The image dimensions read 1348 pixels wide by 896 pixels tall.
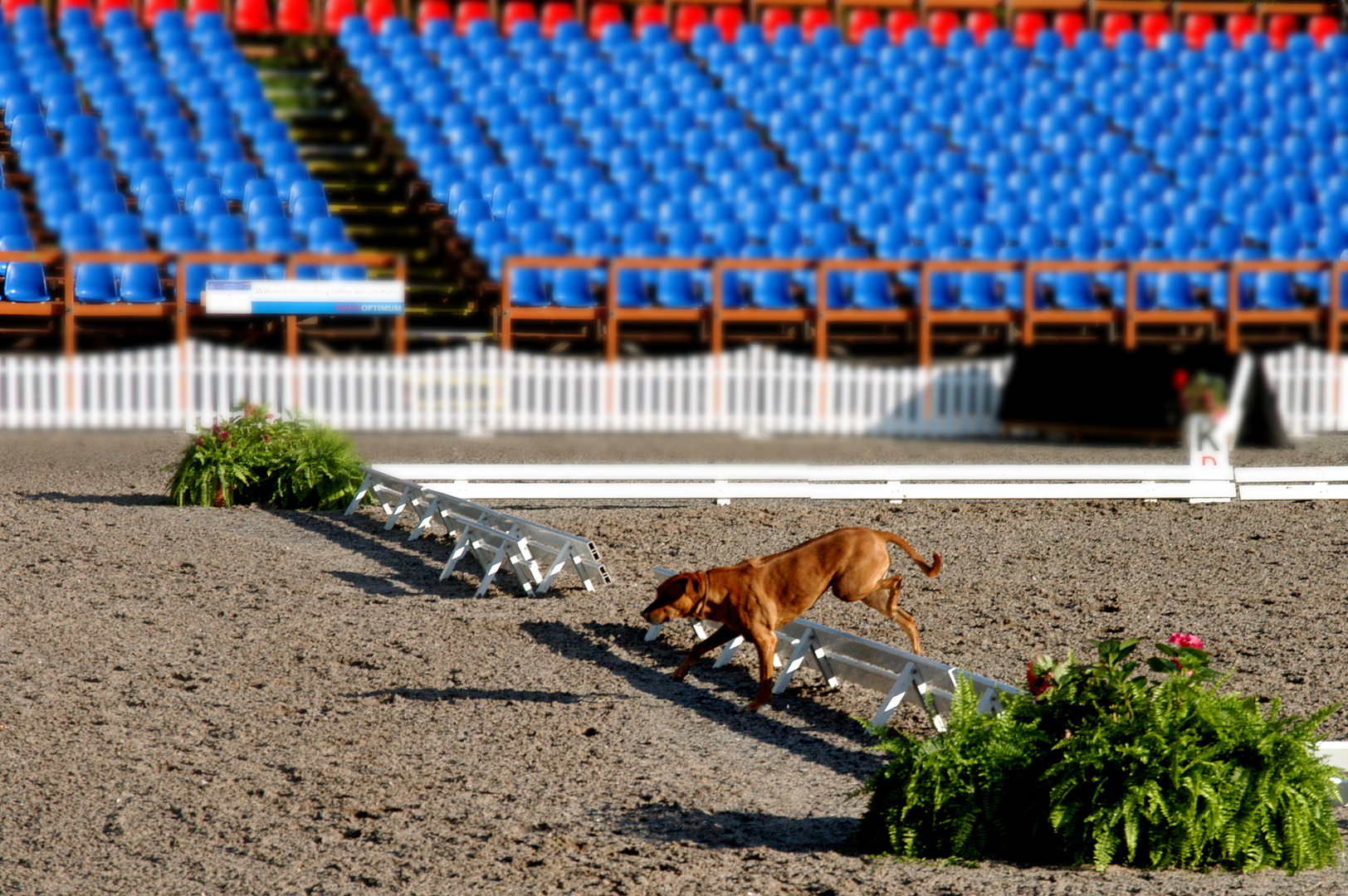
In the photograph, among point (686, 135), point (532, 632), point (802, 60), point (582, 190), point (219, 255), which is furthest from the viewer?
point (802, 60)

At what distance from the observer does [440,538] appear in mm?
10250

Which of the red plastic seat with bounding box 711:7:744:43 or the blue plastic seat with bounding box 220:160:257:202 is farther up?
the red plastic seat with bounding box 711:7:744:43

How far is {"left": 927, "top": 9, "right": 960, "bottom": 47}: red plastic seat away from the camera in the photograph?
2814 cm

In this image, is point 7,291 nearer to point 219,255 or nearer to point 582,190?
point 219,255

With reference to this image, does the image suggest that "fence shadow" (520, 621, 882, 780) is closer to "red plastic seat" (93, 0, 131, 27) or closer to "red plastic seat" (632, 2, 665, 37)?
"red plastic seat" (632, 2, 665, 37)

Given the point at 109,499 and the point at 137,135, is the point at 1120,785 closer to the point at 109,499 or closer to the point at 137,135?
the point at 109,499

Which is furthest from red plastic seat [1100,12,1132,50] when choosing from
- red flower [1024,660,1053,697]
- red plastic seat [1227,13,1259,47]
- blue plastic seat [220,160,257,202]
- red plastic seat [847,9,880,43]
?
red flower [1024,660,1053,697]

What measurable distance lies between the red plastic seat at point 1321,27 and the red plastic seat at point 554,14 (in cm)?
1335

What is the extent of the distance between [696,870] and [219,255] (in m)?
14.0

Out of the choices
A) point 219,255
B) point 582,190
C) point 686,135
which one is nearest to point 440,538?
point 219,255

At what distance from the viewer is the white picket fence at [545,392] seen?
1733cm

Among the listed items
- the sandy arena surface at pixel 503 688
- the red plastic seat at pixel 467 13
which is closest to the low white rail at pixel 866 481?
the sandy arena surface at pixel 503 688

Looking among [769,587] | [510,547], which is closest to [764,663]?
[769,587]

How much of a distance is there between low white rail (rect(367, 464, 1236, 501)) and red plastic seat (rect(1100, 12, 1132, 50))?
17936 millimetres
